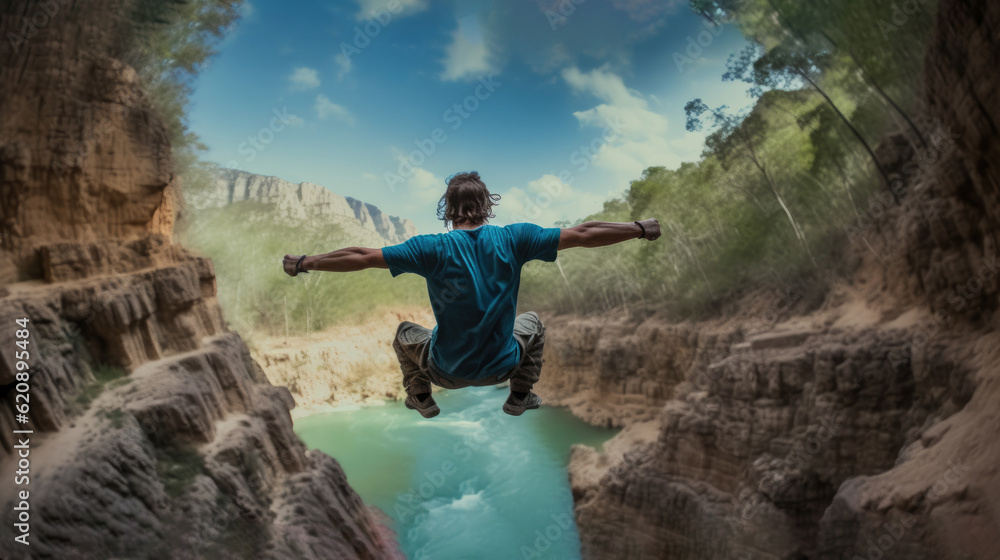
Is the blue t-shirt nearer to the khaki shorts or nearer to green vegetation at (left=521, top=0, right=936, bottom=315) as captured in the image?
the khaki shorts

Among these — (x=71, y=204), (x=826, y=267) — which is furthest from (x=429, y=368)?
(x=826, y=267)

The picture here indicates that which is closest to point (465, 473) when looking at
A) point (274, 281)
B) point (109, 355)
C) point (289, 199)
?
point (109, 355)

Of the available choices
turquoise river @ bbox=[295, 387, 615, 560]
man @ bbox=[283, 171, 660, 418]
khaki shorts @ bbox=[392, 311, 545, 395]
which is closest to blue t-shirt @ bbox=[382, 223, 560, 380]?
man @ bbox=[283, 171, 660, 418]

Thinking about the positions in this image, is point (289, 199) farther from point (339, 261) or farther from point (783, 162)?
point (339, 261)

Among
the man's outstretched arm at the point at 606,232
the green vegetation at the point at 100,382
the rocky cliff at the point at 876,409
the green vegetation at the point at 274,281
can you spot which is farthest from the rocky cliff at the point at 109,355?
the green vegetation at the point at 274,281

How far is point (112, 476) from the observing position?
5137 millimetres

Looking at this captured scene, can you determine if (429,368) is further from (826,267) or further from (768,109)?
(768,109)

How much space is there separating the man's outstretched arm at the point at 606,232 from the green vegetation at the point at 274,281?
2204cm

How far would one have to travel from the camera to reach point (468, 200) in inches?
86.1

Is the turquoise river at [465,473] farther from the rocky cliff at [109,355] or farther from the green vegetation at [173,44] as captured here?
the green vegetation at [173,44]

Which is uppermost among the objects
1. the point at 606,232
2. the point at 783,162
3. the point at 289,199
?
the point at 289,199

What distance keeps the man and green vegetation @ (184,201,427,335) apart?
21.7 metres

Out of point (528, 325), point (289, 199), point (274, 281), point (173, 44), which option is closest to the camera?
point (528, 325)

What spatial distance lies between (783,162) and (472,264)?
13.8m
